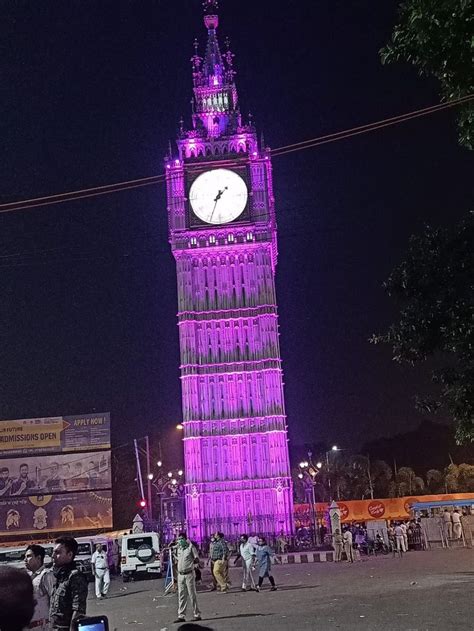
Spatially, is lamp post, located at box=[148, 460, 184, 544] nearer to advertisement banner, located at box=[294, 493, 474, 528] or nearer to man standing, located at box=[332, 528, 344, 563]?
advertisement banner, located at box=[294, 493, 474, 528]

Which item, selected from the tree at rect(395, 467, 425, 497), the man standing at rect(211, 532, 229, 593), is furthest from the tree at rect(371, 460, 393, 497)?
the man standing at rect(211, 532, 229, 593)

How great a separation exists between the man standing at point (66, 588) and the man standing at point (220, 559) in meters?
11.8

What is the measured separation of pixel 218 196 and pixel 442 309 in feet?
155

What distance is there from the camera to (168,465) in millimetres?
64312

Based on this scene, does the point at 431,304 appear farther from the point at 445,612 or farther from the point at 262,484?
the point at 262,484

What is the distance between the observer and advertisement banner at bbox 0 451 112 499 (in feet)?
139

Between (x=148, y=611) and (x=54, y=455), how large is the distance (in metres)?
28.8

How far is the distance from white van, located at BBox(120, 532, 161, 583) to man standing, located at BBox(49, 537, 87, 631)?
23.4m

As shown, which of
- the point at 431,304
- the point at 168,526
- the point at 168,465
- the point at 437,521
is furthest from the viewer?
the point at 168,465

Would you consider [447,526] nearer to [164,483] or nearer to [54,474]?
[54,474]

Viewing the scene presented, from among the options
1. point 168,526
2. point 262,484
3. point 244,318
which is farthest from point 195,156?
point 168,526

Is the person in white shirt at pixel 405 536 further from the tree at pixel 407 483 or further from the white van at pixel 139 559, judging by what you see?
the tree at pixel 407 483

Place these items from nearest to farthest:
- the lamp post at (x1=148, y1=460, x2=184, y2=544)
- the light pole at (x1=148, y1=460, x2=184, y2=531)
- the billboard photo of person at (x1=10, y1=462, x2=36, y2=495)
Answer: the billboard photo of person at (x1=10, y1=462, x2=36, y2=495), the lamp post at (x1=148, y1=460, x2=184, y2=544), the light pole at (x1=148, y1=460, x2=184, y2=531)

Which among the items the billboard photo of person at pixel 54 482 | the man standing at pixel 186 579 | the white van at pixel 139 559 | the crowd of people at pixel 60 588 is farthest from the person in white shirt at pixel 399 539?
the crowd of people at pixel 60 588
